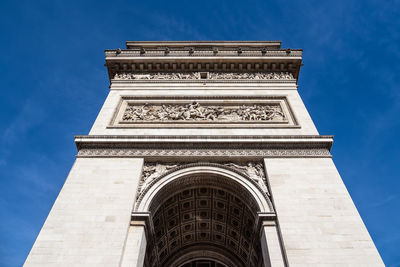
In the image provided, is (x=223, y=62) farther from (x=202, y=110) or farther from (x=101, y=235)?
(x=101, y=235)

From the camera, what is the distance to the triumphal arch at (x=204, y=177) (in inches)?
304

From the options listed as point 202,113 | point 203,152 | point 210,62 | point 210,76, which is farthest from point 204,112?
point 210,62

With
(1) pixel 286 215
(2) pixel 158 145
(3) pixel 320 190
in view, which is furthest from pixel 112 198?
(3) pixel 320 190

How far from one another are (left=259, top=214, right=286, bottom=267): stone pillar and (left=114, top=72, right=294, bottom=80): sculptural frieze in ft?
26.4

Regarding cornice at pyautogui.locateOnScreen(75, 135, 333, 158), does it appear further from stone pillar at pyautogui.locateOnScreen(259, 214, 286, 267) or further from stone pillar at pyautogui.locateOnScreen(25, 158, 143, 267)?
stone pillar at pyautogui.locateOnScreen(259, 214, 286, 267)

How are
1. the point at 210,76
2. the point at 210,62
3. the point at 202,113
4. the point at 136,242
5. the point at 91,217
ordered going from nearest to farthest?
the point at 136,242
the point at 91,217
the point at 202,113
the point at 210,76
the point at 210,62

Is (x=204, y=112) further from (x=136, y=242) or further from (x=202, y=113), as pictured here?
(x=136, y=242)

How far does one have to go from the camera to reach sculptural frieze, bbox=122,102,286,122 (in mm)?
12078

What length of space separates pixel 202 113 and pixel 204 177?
131 inches

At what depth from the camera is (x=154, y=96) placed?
43.3 ft

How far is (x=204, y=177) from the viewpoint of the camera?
998 cm

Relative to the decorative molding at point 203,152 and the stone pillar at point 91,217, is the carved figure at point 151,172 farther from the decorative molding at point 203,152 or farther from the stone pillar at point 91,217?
the decorative molding at point 203,152

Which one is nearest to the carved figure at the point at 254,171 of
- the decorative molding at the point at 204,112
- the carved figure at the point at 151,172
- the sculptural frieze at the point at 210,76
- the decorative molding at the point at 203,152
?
the decorative molding at the point at 203,152

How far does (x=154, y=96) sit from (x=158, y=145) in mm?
3494
